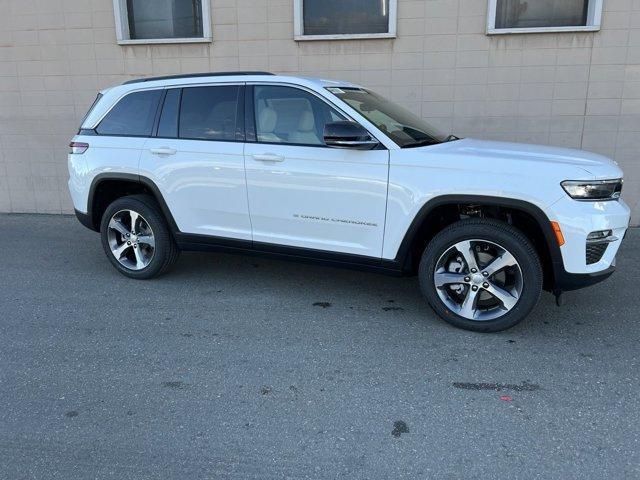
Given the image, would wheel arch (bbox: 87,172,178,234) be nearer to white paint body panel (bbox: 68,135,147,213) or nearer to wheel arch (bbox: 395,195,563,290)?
white paint body panel (bbox: 68,135,147,213)

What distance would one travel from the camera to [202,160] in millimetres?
4578

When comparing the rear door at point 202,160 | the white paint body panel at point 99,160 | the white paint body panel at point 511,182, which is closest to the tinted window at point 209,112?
the rear door at point 202,160

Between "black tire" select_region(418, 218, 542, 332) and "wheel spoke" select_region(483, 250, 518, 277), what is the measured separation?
0.04 meters

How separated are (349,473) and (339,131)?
2.37m

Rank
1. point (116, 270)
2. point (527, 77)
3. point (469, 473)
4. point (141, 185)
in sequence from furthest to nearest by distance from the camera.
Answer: point (527, 77)
point (116, 270)
point (141, 185)
point (469, 473)

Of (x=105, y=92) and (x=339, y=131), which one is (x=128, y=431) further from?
(x=105, y=92)

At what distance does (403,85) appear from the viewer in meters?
7.36

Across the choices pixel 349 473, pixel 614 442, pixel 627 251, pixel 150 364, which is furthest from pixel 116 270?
pixel 627 251

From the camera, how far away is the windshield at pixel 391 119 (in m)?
4.22

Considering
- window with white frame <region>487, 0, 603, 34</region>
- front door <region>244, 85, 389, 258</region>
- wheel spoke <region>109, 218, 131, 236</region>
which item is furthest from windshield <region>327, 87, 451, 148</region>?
window with white frame <region>487, 0, 603, 34</region>

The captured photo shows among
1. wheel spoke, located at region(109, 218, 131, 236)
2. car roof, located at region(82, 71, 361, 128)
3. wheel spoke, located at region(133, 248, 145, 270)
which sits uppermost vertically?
car roof, located at region(82, 71, 361, 128)

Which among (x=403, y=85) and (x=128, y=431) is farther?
(x=403, y=85)

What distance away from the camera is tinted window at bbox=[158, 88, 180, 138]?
15.8 ft

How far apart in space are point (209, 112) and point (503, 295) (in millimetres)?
2880
